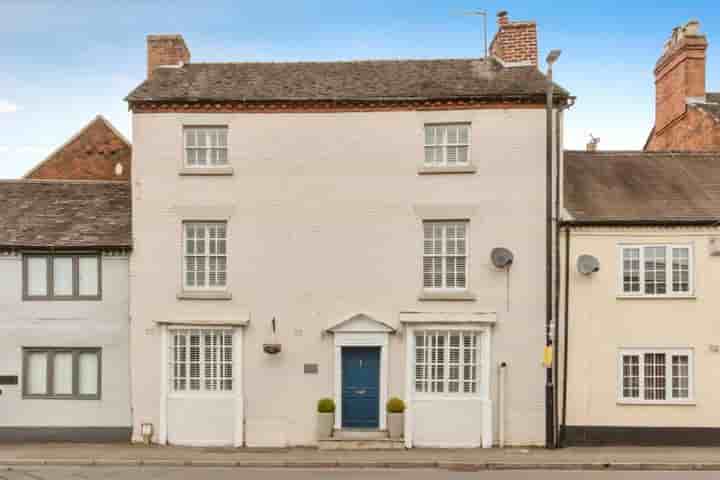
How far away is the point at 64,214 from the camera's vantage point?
19828 mm

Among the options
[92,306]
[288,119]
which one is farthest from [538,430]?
[92,306]

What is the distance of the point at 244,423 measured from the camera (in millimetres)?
18062

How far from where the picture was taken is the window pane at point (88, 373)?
18.9 m

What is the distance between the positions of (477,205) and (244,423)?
27.1 ft

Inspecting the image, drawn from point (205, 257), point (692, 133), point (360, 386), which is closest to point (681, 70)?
point (692, 133)

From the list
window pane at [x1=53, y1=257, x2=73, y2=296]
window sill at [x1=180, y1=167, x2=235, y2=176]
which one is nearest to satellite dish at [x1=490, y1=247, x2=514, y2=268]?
window sill at [x1=180, y1=167, x2=235, y2=176]

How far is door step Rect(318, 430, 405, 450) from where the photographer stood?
17.4 metres

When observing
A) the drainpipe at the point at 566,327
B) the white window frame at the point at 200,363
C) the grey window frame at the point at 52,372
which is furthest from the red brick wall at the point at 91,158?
the drainpipe at the point at 566,327

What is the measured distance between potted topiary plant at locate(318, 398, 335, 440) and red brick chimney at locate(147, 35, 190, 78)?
10.5 m

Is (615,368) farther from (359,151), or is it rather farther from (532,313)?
(359,151)

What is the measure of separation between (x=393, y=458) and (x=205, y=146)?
9.31m

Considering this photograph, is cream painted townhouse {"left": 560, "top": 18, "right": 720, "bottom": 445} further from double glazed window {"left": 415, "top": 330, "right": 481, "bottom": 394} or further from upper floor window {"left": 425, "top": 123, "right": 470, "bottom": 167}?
upper floor window {"left": 425, "top": 123, "right": 470, "bottom": 167}

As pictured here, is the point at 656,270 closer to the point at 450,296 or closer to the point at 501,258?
the point at 501,258

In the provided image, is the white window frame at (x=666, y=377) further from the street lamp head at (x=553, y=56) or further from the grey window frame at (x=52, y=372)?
the grey window frame at (x=52, y=372)
